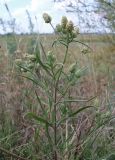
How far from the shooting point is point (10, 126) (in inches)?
99.3

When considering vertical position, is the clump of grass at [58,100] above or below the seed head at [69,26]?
below

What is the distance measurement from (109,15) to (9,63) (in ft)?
7.36

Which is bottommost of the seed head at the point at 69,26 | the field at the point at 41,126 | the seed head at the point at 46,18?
the field at the point at 41,126

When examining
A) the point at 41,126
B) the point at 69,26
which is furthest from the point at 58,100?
the point at 41,126

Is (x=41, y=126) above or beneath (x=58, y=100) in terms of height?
beneath

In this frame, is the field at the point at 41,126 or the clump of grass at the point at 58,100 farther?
the field at the point at 41,126

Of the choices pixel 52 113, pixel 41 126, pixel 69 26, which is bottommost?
pixel 41 126

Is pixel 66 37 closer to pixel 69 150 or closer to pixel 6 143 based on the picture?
pixel 69 150

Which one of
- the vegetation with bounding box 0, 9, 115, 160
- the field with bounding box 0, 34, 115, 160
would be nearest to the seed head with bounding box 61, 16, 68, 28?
the vegetation with bounding box 0, 9, 115, 160

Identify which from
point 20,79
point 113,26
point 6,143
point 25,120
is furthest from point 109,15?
point 6,143

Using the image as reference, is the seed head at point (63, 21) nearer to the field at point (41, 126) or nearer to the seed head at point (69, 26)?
the seed head at point (69, 26)

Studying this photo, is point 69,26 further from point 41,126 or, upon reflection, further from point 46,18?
point 41,126

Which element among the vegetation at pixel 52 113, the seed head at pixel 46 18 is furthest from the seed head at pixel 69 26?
the seed head at pixel 46 18

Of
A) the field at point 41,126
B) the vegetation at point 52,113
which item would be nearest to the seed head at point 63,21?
the vegetation at point 52,113
